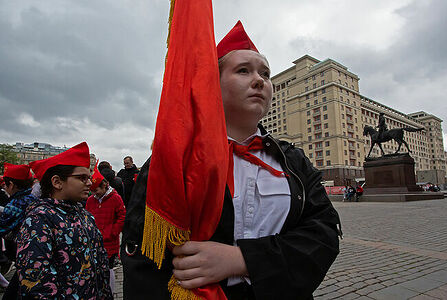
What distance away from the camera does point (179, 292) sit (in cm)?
90

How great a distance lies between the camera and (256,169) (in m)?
1.25

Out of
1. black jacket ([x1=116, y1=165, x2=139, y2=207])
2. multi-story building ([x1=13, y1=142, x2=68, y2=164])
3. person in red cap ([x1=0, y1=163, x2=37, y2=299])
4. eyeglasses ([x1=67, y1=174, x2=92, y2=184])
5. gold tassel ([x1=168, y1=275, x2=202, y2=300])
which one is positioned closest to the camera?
gold tassel ([x1=168, y1=275, x2=202, y2=300])

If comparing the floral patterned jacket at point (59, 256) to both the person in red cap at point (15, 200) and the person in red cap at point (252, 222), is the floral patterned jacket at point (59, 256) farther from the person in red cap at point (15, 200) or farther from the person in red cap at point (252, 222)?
the person in red cap at point (15, 200)

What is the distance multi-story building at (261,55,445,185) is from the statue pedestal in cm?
3743

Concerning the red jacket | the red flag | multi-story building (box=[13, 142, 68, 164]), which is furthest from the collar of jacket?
multi-story building (box=[13, 142, 68, 164])

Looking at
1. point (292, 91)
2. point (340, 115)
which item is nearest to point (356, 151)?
point (340, 115)

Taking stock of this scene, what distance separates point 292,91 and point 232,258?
7682cm

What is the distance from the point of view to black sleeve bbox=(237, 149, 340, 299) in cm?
94

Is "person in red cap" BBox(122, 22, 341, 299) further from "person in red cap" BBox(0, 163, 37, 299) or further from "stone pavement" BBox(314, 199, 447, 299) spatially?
"person in red cap" BBox(0, 163, 37, 299)

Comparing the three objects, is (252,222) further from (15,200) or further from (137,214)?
(15,200)

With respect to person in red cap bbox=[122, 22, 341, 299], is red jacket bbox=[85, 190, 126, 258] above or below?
below

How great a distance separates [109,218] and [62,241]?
7.39ft

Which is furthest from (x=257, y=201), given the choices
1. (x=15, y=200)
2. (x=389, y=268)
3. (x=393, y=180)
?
(x=393, y=180)

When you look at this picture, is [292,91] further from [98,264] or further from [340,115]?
[98,264]
